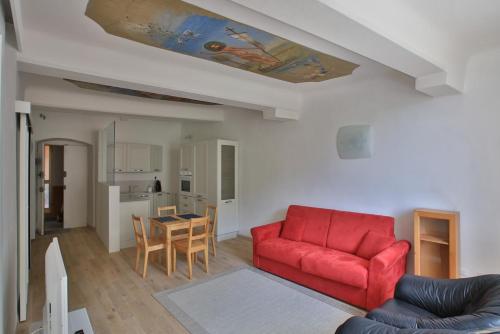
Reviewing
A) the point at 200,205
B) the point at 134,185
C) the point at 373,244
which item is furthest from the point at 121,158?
the point at 373,244

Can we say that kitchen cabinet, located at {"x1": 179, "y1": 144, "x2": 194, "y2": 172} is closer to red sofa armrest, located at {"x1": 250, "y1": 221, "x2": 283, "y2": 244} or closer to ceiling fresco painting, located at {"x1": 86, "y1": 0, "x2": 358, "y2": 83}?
red sofa armrest, located at {"x1": 250, "y1": 221, "x2": 283, "y2": 244}

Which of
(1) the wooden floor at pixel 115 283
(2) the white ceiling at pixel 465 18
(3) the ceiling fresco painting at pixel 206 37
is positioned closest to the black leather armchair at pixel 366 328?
(1) the wooden floor at pixel 115 283

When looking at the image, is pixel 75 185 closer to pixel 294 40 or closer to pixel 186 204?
pixel 186 204

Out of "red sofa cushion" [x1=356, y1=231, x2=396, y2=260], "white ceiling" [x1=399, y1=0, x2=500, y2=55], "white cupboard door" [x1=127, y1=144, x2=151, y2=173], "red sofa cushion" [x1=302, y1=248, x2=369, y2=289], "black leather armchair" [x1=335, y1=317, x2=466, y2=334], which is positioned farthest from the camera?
"white cupboard door" [x1=127, y1=144, x2=151, y2=173]

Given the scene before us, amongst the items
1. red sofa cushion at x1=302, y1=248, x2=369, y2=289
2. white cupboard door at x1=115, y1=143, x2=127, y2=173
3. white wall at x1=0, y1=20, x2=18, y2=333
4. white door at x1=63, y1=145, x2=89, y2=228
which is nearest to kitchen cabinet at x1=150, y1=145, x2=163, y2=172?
white cupboard door at x1=115, y1=143, x2=127, y2=173

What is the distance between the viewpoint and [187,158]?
21.4 feet

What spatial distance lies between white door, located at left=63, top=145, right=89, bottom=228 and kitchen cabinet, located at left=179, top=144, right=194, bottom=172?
2.51 meters

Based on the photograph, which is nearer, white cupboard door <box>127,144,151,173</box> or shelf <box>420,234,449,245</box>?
shelf <box>420,234,449,245</box>

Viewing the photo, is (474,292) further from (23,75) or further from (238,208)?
(23,75)

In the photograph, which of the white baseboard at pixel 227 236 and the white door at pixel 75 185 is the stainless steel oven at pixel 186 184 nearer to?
the white baseboard at pixel 227 236

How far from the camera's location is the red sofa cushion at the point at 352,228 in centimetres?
358

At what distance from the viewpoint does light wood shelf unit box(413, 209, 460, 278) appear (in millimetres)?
2943

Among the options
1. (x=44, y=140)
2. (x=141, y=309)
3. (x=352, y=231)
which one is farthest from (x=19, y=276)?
(x=44, y=140)

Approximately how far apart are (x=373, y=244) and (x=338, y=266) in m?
0.59
